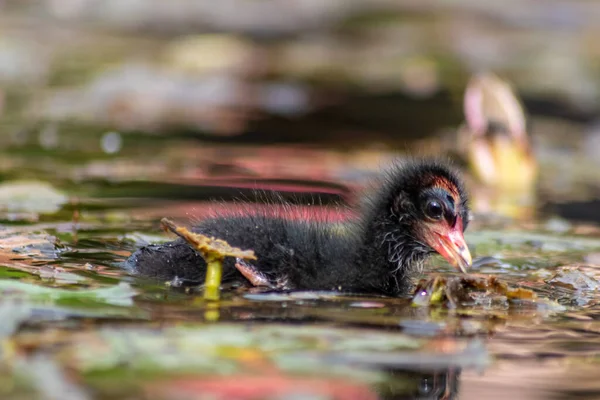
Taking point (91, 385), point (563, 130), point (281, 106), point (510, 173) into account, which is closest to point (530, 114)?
point (563, 130)

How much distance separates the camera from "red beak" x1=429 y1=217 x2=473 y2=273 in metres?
4.48

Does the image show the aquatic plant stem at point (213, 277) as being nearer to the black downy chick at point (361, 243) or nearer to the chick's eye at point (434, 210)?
the black downy chick at point (361, 243)

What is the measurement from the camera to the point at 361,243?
4.60 meters

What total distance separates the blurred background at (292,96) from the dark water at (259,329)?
3.03ft

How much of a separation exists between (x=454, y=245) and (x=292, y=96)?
27.6 feet

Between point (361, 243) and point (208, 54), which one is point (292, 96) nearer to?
point (208, 54)

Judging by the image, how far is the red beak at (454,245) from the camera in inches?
176

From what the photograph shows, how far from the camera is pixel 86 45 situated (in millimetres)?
15109

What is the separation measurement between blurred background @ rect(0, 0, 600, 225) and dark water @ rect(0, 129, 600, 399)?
3.03ft

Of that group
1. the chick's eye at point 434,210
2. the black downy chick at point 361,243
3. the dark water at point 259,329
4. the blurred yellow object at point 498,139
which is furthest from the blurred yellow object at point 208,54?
the chick's eye at point 434,210

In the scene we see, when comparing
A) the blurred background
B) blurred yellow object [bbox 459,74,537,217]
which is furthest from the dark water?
blurred yellow object [bbox 459,74,537,217]

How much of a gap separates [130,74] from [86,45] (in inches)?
135

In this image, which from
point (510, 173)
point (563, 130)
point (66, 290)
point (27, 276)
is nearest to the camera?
point (66, 290)

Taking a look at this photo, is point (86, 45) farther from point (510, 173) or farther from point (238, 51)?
point (510, 173)
